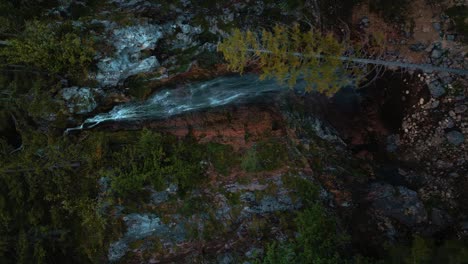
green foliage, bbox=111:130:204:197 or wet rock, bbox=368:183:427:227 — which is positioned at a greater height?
green foliage, bbox=111:130:204:197

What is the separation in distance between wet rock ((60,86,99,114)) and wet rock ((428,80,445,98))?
15172 millimetres

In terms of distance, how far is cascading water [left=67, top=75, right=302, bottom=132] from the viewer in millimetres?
16938

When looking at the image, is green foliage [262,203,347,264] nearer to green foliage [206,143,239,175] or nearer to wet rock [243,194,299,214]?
wet rock [243,194,299,214]

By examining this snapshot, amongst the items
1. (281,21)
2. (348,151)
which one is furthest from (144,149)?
(348,151)

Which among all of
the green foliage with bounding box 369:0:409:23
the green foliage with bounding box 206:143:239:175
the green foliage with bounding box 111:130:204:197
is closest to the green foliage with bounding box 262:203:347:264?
the green foliage with bounding box 206:143:239:175

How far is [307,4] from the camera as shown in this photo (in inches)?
656

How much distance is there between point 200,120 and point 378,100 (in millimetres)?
8743

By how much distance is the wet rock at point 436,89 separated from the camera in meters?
16.8

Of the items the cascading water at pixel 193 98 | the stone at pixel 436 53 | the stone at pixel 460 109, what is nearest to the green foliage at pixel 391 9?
the stone at pixel 436 53

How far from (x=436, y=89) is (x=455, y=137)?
233 cm

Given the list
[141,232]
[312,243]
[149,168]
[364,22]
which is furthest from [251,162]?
[364,22]

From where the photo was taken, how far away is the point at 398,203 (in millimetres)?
16828

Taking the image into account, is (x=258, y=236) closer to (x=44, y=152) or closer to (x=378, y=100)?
(x=378, y=100)

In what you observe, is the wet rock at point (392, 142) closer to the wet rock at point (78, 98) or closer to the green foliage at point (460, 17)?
the green foliage at point (460, 17)
